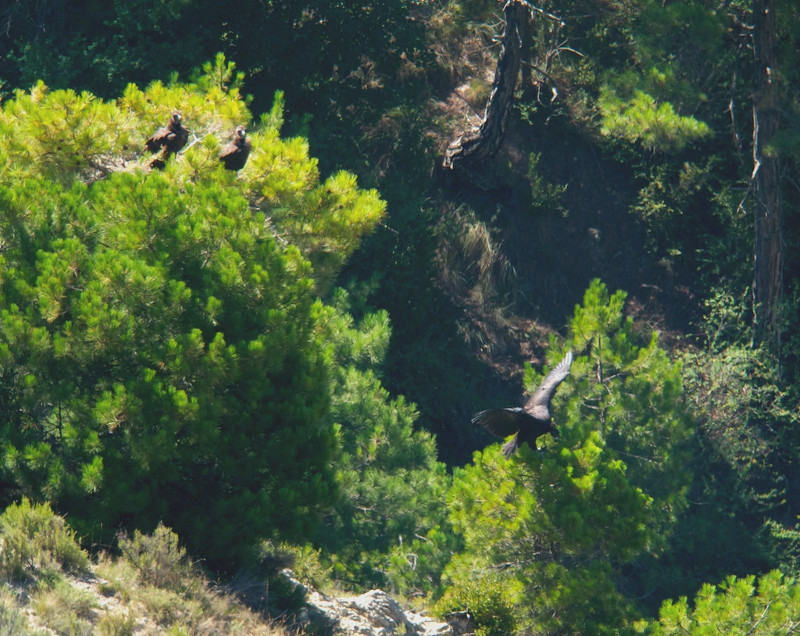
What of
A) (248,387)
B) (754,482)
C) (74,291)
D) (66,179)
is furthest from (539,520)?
(754,482)

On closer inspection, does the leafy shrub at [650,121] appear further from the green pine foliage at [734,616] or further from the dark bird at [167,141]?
the dark bird at [167,141]

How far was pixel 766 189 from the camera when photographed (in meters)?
14.4

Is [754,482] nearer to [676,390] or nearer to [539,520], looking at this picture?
[676,390]

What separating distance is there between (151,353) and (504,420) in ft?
9.99

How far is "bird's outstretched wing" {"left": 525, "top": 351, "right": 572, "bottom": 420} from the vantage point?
8297mm

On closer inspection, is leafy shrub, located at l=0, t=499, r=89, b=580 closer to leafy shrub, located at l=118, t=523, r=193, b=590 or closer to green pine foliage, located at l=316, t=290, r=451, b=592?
leafy shrub, located at l=118, t=523, r=193, b=590

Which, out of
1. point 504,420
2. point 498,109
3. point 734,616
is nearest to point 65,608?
point 504,420

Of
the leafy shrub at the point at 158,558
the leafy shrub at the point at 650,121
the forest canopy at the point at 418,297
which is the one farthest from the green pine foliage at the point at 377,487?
the leafy shrub at the point at 650,121

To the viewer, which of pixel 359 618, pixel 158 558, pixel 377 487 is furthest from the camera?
pixel 377 487

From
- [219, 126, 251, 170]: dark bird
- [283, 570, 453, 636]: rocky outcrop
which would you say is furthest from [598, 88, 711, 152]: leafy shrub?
[283, 570, 453, 636]: rocky outcrop

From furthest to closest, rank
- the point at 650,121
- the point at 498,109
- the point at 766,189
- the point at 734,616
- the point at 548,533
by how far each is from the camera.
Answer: the point at 498,109 < the point at 766,189 < the point at 650,121 < the point at 734,616 < the point at 548,533

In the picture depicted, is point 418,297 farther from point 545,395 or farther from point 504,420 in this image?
point 504,420

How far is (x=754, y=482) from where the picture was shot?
14969mm

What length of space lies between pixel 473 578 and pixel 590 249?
8949 mm
